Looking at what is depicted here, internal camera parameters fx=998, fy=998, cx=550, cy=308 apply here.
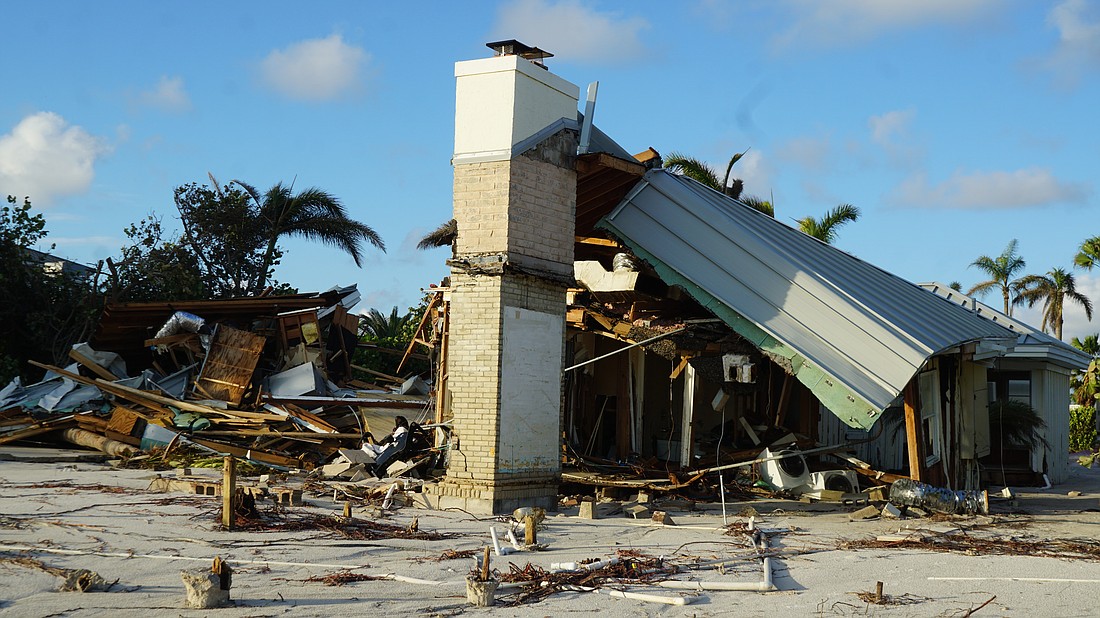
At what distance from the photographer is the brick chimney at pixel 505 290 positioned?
530 inches

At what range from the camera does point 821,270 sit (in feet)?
55.3

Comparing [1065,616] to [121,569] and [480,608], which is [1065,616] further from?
[121,569]

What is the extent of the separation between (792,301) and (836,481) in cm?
334

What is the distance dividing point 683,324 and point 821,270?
10.3 ft

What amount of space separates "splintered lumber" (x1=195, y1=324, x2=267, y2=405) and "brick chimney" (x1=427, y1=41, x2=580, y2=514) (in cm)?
765

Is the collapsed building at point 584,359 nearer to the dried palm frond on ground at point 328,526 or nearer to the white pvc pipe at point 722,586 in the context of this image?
the dried palm frond on ground at point 328,526

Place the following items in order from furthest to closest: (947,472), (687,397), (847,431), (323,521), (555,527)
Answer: (847,431)
(947,472)
(687,397)
(555,527)
(323,521)

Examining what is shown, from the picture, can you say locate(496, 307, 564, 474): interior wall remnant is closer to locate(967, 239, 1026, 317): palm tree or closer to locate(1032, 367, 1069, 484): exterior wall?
locate(1032, 367, 1069, 484): exterior wall

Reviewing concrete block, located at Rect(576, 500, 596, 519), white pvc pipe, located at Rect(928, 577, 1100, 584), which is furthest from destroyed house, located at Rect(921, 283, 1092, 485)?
white pvc pipe, located at Rect(928, 577, 1100, 584)

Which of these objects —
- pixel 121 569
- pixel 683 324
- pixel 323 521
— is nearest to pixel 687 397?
pixel 683 324

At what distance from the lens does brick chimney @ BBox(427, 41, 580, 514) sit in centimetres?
1347

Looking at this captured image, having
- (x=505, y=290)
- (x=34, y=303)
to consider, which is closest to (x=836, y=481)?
(x=505, y=290)

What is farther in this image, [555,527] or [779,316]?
[779,316]

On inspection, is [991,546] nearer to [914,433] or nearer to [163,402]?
[914,433]
